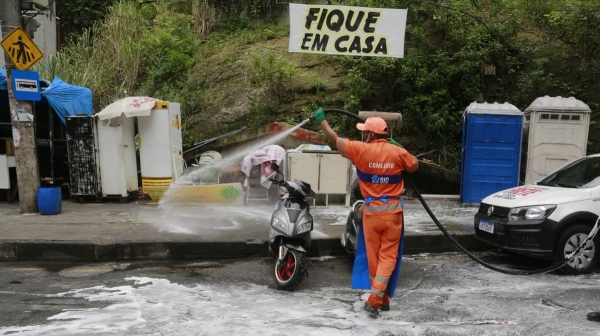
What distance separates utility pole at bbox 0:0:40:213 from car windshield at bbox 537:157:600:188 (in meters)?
8.37

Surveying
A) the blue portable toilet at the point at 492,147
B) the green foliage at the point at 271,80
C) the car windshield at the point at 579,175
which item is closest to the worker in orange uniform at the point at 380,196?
the car windshield at the point at 579,175

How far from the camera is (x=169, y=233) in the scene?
7062 millimetres

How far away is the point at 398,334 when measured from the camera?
13.2ft

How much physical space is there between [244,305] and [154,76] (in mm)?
10242

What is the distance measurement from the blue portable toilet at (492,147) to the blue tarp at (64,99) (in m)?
7.76

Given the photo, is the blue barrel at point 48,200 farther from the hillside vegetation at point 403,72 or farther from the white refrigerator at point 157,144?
the hillside vegetation at point 403,72

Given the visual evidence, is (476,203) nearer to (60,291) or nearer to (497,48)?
(497,48)

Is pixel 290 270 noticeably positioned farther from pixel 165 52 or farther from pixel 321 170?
pixel 165 52

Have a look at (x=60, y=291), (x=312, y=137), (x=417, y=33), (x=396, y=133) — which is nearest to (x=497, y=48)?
(x=417, y=33)

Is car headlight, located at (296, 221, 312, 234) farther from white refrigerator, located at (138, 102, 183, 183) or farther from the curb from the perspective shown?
white refrigerator, located at (138, 102, 183, 183)

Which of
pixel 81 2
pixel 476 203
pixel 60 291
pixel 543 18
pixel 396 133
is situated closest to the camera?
pixel 60 291

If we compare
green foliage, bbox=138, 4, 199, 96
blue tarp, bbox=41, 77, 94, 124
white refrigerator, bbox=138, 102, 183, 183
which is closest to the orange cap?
white refrigerator, bbox=138, 102, 183, 183

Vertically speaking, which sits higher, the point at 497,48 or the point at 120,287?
the point at 497,48

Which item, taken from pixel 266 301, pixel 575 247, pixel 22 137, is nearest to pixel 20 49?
pixel 22 137
